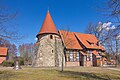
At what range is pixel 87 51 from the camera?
40.4 meters

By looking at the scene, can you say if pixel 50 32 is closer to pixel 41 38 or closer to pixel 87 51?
pixel 41 38

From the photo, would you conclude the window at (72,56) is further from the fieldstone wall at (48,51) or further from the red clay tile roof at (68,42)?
the fieldstone wall at (48,51)

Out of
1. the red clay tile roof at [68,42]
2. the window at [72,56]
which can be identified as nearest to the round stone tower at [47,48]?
the red clay tile roof at [68,42]

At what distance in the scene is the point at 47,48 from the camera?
119ft

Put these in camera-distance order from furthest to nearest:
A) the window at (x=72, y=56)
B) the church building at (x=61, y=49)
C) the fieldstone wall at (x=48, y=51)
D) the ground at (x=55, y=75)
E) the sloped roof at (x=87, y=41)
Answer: the sloped roof at (x=87, y=41), the window at (x=72, y=56), the church building at (x=61, y=49), the fieldstone wall at (x=48, y=51), the ground at (x=55, y=75)

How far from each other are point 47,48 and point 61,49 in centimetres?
347

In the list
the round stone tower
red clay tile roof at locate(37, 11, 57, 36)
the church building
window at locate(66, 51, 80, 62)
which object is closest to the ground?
the church building

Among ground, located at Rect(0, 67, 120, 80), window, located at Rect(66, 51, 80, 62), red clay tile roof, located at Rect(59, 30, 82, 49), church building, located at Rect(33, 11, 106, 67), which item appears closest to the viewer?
ground, located at Rect(0, 67, 120, 80)

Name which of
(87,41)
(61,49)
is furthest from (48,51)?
(87,41)

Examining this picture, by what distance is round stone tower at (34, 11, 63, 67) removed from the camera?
3603 cm

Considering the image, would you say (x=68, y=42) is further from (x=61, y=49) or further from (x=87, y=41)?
(x=87, y=41)

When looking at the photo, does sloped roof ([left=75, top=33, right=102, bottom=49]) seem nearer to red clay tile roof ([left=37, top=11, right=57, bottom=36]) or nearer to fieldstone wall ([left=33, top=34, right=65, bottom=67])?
fieldstone wall ([left=33, top=34, right=65, bottom=67])

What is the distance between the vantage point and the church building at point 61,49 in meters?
36.3

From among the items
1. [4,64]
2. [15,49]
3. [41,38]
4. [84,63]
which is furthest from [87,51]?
[15,49]
